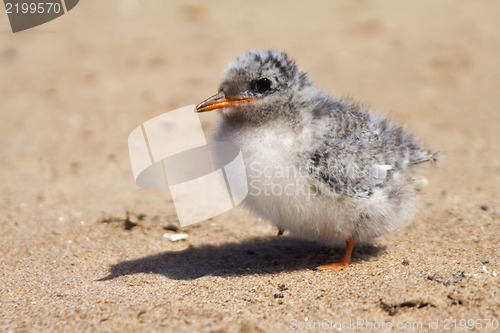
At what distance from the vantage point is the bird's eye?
4.18 meters

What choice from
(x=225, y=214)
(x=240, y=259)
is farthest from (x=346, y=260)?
(x=225, y=214)

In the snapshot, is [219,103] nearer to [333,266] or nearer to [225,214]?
[333,266]

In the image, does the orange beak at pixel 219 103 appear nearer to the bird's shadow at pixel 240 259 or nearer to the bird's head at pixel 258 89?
the bird's head at pixel 258 89

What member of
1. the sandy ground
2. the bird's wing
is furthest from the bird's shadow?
the bird's wing

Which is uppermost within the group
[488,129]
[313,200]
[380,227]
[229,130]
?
[229,130]

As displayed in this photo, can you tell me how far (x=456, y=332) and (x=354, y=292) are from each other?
27.2 inches

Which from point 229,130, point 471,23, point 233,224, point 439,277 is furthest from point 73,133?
point 471,23

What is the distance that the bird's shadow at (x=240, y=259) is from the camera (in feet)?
14.3

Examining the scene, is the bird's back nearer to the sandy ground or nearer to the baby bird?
the baby bird

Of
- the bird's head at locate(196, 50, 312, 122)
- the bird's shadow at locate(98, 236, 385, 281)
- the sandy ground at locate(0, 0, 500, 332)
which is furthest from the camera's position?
the bird's shadow at locate(98, 236, 385, 281)

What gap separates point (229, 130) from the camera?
4.23 metres

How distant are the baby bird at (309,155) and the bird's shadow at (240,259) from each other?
282 millimetres

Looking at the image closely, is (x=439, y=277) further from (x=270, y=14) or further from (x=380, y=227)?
(x=270, y=14)

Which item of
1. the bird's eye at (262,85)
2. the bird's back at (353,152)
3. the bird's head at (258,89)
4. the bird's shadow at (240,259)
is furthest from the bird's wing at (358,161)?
the bird's shadow at (240,259)
